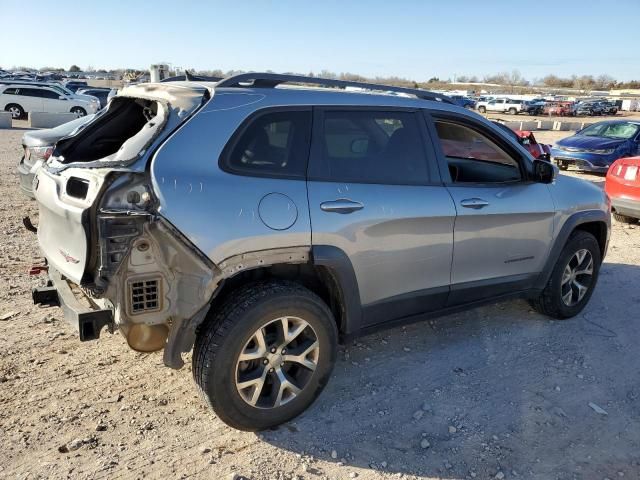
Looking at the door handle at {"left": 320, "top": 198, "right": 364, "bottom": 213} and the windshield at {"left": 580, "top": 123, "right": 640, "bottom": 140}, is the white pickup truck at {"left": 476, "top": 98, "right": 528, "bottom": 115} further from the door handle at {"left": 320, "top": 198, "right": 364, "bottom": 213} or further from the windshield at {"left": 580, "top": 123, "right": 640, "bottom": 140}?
the door handle at {"left": 320, "top": 198, "right": 364, "bottom": 213}

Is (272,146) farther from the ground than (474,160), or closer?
farther from the ground

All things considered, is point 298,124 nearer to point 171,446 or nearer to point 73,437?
point 171,446

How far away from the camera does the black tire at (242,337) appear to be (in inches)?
113

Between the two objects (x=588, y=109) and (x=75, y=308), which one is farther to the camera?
(x=588, y=109)

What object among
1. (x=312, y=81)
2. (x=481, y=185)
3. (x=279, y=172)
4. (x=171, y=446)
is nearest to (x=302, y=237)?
(x=279, y=172)

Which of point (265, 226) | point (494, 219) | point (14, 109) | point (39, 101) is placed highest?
point (39, 101)

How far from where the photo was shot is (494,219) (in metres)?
3.93

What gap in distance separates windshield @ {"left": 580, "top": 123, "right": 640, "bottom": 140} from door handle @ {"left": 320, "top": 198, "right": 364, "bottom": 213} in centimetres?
1300

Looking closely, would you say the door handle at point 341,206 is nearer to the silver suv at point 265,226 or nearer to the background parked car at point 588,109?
the silver suv at point 265,226

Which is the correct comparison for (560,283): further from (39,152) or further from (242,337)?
(39,152)

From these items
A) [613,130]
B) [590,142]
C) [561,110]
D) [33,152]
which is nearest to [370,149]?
[33,152]

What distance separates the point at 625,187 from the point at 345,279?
649 centimetres

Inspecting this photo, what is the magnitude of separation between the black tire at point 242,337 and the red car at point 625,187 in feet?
21.4

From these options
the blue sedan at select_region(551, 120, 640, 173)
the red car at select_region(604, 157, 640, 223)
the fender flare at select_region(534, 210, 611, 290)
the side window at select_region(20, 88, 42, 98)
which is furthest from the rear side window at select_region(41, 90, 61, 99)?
the fender flare at select_region(534, 210, 611, 290)
